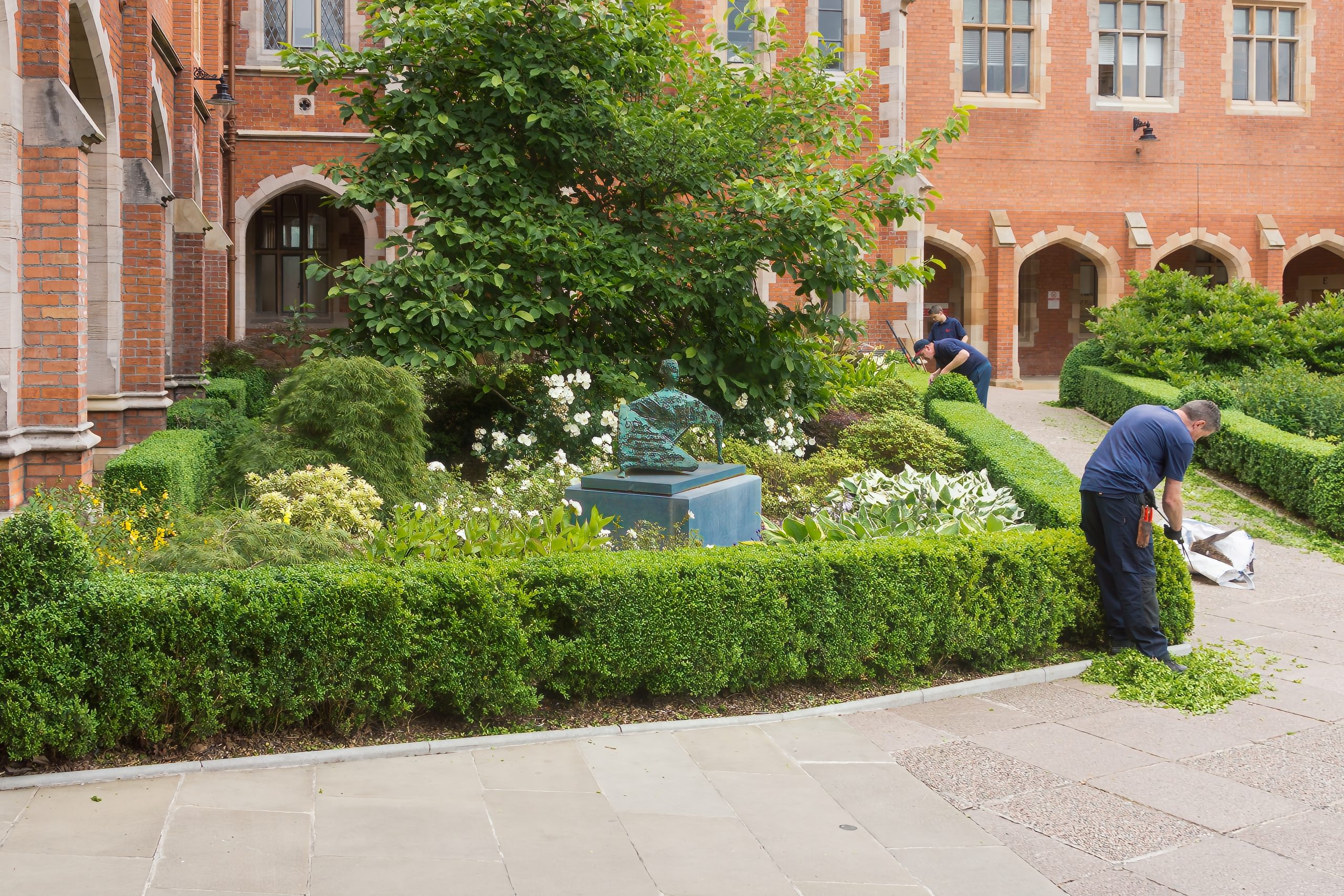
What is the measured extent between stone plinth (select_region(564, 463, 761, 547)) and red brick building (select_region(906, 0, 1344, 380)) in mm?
15971

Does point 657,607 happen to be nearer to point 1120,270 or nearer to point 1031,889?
point 1031,889

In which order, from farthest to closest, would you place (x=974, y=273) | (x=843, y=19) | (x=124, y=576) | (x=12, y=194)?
(x=974, y=273) → (x=843, y=19) → (x=12, y=194) → (x=124, y=576)

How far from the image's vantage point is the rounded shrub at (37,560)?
447 centimetres

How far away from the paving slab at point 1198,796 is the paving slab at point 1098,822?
0.08 metres

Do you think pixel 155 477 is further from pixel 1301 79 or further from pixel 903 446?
pixel 1301 79

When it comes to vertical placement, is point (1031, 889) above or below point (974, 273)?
below

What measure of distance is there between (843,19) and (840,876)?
64.4 feet

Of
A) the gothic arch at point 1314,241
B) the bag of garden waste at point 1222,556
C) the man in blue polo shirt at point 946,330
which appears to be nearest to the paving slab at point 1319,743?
the bag of garden waste at point 1222,556

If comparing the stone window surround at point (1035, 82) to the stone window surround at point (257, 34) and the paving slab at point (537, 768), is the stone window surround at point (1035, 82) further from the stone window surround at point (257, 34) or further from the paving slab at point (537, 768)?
the paving slab at point (537, 768)

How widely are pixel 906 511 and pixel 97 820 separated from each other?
17.9ft

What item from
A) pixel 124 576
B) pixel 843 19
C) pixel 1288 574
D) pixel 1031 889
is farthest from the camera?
pixel 843 19

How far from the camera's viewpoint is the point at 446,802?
173 inches

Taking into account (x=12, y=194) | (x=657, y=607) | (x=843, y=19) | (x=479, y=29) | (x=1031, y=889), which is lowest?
(x=1031, y=889)

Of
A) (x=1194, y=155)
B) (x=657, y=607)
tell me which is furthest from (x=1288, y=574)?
(x=1194, y=155)
